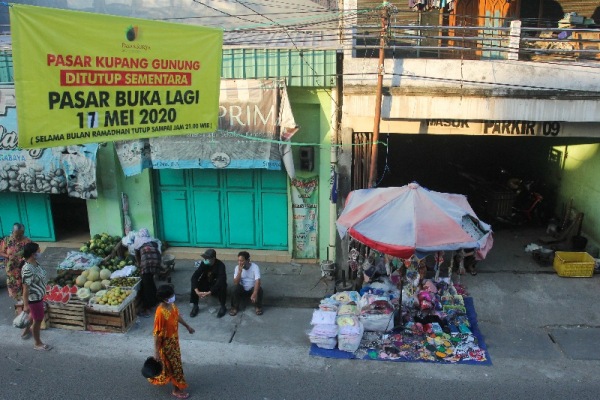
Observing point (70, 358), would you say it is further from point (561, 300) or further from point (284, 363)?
point (561, 300)

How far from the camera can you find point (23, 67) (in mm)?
4258

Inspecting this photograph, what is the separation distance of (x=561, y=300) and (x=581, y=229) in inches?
118

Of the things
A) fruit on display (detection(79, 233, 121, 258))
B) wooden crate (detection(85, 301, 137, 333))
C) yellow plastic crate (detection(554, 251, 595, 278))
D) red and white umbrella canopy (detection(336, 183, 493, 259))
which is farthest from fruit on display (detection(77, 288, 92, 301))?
yellow plastic crate (detection(554, 251, 595, 278))

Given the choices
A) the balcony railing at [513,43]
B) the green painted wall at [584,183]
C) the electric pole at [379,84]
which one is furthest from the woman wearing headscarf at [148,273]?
the green painted wall at [584,183]

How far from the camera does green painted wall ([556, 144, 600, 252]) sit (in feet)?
34.2

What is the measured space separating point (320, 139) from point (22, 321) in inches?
237

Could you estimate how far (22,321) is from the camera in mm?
7742

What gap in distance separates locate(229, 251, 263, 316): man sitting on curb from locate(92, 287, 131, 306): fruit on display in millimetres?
1750

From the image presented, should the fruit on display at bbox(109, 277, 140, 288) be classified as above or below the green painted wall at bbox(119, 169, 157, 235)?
below

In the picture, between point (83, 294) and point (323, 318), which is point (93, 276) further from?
point (323, 318)

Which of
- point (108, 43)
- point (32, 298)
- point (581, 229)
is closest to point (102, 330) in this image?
point (32, 298)

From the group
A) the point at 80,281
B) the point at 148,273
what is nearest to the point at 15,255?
the point at 80,281

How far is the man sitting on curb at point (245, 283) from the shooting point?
828cm

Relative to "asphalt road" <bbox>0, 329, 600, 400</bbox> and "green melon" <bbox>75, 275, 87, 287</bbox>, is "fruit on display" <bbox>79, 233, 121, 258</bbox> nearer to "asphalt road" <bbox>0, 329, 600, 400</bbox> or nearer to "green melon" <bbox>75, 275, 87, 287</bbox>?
"green melon" <bbox>75, 275, 87, 287</bbox>
